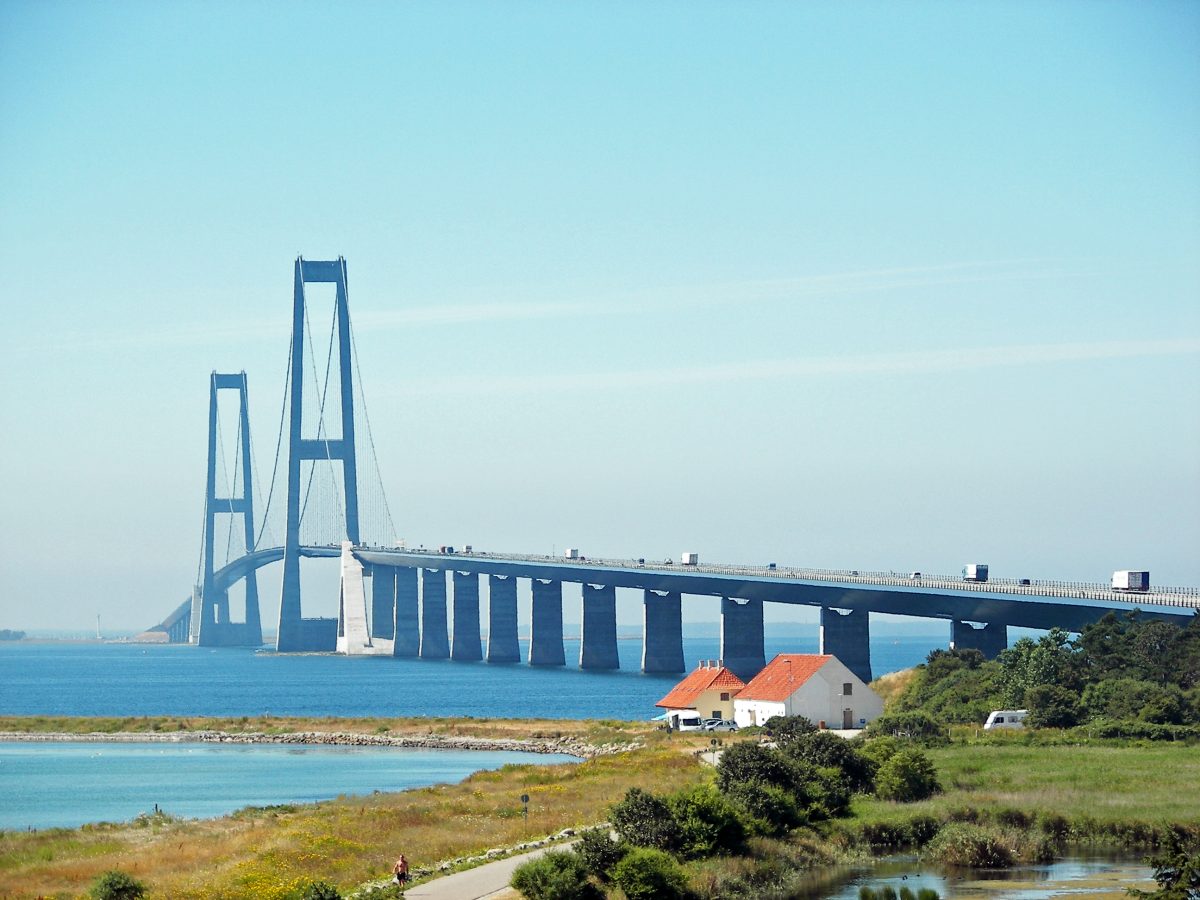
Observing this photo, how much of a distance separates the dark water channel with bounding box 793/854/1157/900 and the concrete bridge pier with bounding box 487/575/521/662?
117406 mm

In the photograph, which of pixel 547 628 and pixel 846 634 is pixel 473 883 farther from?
pixel 547 628

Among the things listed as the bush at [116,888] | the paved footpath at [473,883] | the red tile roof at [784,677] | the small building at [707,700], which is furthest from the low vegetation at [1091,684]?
the bush at [116,888]

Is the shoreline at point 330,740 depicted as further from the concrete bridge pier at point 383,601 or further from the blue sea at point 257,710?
the concrete bridge pier at point 383,601

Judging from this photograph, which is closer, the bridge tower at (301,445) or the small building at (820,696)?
the small building at (820,696)

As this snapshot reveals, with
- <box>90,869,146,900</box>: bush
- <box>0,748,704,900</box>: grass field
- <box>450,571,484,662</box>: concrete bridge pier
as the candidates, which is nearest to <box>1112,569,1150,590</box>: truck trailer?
<box>0,748,704,900</box>: grass field

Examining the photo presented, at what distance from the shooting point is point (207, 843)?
129ft

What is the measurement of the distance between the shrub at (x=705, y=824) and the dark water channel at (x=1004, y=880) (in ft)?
6.21

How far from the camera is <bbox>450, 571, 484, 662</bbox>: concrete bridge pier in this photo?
15800cm

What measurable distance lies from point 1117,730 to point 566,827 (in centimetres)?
2220

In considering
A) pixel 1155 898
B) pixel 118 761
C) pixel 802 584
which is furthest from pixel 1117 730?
pixel 802 584

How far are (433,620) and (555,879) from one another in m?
131

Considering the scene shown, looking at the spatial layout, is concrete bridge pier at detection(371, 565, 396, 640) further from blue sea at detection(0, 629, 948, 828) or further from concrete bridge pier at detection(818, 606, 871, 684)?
concrete bridge pier at detection(818, 606, 871, 684)

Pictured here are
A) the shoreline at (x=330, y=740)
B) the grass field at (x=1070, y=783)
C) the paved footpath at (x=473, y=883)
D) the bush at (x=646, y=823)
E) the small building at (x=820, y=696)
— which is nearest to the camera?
the paved footpath at (x=473, y=883)

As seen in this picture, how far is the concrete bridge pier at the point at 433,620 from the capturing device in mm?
160875
